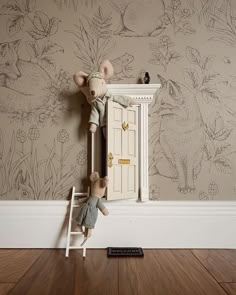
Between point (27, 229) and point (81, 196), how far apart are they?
302 mm

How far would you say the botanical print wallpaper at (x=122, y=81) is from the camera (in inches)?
54.2

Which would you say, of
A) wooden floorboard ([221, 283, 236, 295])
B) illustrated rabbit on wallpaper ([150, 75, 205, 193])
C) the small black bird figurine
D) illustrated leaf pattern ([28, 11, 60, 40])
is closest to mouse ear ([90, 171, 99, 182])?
illustrated rabbit on wallpaper ([150, 75, 205, 193])

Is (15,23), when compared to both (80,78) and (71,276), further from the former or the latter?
(71,276)

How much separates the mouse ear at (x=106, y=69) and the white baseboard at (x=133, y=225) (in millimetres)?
628

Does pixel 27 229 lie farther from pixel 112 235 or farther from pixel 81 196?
pixel 112 235

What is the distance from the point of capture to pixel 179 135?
140cm

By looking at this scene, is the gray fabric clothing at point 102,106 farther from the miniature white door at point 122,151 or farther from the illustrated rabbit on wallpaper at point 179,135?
the illustrated rabbit on wallpaper at point 179,135

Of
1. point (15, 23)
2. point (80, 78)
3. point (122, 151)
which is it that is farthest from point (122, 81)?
point (15, 23)

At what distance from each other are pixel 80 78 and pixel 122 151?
1.31ft

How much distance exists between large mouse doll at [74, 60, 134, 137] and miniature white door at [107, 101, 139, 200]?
5 cm

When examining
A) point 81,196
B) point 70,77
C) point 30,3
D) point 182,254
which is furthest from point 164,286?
point 30,3

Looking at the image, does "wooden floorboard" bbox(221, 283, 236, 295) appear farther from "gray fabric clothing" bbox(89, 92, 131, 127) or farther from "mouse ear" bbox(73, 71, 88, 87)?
"mouse ear" bbox(73, 71, 88, 87)

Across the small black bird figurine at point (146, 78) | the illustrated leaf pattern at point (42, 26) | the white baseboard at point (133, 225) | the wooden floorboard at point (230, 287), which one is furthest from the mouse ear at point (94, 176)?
the illustrated leaf pattern at point (42, 26)

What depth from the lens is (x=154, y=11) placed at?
1.45 metres
